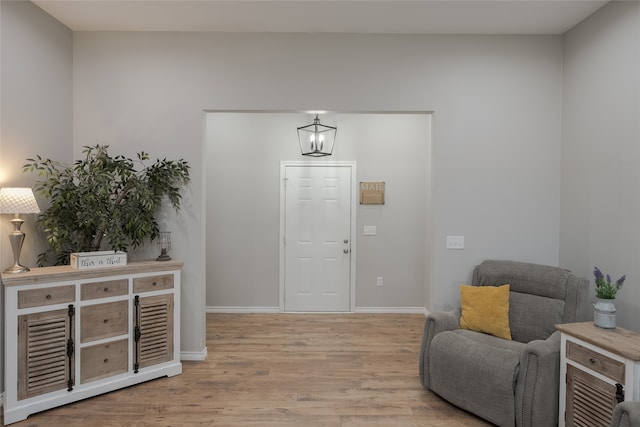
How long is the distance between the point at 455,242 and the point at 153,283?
2.67 meters

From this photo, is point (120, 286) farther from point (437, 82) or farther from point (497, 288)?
point (437, 82)

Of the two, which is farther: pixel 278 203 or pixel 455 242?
pixel 278 203

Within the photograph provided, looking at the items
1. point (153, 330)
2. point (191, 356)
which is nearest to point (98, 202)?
point (153, 330)

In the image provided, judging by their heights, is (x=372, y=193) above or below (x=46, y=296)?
above

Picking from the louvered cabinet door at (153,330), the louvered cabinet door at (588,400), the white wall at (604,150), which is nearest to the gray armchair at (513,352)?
the louvered cabinet door at (588,400)

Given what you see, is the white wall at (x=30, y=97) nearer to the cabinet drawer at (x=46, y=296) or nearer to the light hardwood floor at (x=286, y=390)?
Answer: the cabinet drawer at (x=46, y=296)

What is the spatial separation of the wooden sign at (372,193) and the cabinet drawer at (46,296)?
132 inches

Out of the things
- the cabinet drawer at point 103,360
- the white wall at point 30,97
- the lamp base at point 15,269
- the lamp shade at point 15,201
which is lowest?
the cabinet drawer at point 103,360

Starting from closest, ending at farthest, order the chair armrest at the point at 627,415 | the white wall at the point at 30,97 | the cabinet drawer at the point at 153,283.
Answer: the chair armrest at the point at 627,415, the white wall at the point at 30,97, the cabinet drawer at the point at 153,283

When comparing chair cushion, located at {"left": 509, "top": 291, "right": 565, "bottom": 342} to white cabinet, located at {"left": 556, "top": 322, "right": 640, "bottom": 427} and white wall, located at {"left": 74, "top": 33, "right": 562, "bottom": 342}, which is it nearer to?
white cabinet, located at {"left": 556, "top": 322, "right": 640, "bottom": 427}

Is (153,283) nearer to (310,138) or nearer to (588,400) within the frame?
(310,138)

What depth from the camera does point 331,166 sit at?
498 cm

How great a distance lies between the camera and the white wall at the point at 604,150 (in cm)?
259

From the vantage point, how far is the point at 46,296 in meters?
2.63
